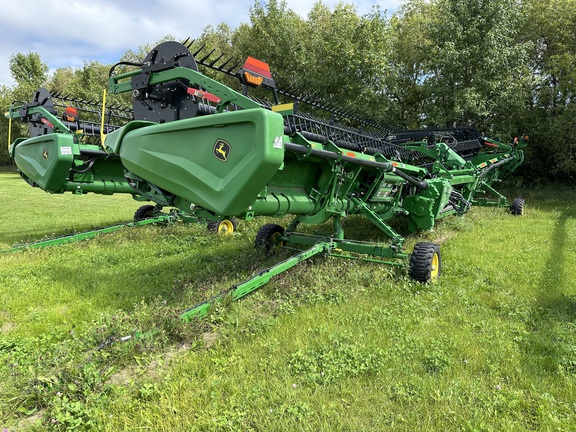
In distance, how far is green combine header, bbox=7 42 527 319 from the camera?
126 inches

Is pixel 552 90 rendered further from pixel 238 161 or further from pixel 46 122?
pixel 46 122

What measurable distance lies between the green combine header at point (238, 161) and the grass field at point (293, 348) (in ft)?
1.38

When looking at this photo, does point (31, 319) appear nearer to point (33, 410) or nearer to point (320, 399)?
point (33, 410)

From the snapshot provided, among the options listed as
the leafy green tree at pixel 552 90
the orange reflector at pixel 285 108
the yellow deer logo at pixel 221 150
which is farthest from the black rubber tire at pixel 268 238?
the leafy green tree at pixel 552 90

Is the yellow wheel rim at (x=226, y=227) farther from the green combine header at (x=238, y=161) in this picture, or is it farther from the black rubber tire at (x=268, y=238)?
the black rubber tire at (x=268, y=238)

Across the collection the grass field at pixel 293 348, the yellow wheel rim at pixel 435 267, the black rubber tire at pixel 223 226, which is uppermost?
the yellow wheel rim at pixel 435 267

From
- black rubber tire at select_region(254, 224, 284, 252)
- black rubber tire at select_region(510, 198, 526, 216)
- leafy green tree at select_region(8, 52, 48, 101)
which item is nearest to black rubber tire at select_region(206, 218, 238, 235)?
black rubber tire at select_region(254, 224, 284, 252)

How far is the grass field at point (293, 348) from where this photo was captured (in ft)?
7.98

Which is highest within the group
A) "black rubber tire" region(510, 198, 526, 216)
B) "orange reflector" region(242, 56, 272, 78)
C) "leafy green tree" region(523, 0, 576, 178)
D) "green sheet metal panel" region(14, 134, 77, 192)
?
"leafy green tree" region(523, 0, 576, 178)

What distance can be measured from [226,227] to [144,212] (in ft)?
9.82

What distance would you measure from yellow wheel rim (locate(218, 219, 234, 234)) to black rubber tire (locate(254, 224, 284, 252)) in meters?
2.10

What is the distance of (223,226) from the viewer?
8.32 metres

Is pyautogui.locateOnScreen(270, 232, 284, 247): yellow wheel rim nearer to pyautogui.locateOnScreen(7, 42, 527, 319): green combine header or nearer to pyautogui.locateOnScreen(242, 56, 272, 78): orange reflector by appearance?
pyautogui.locateOnScreen(7, 42, 527, 319): green combine header

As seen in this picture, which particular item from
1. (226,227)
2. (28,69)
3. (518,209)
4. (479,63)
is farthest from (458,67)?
(28,69)
